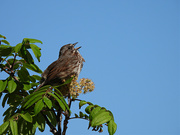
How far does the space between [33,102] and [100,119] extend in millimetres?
803

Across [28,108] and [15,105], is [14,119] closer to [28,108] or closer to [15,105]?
[28,108]

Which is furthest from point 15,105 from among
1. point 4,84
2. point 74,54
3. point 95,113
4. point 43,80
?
point 74,54

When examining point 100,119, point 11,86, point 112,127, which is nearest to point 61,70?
point 11,86

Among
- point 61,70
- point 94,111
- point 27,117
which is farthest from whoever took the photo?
point 61,70

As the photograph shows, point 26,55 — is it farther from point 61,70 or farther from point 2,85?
point 61,70

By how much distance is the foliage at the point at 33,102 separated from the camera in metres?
3.03

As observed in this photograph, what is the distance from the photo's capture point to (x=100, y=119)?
3.05 m

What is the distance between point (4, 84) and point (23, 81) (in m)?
0.33

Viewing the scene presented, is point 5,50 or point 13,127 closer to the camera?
point 13,127

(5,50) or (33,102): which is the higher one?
(5,50)

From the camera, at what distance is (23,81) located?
3738 mm

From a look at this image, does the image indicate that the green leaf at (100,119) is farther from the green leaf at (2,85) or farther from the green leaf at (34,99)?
the green leaf at (2,85)

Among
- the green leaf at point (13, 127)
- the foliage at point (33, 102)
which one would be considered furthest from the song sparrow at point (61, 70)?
the green leaf at point (13, 127)

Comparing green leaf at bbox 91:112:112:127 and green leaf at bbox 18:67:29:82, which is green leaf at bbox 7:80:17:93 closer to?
green leaf at bbox 18:67:29:82
